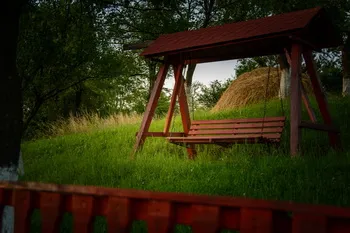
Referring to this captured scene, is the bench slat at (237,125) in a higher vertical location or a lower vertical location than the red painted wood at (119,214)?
higher

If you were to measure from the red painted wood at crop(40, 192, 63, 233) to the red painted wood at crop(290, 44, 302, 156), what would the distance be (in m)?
4.82

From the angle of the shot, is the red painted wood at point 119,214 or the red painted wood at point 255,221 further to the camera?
the red painted wood at point 119,214

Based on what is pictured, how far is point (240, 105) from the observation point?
1399 cm

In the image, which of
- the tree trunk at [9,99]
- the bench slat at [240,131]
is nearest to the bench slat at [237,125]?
the bench slat at [240,131]

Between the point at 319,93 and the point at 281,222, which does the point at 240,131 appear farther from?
the point at 281,222

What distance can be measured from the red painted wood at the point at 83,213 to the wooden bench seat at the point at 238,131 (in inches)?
185

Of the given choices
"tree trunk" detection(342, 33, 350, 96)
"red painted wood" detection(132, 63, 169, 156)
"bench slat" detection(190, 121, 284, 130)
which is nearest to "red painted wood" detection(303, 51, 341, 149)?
"bench slat" detection(190, 121, 284, 130)

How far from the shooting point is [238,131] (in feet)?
24.7

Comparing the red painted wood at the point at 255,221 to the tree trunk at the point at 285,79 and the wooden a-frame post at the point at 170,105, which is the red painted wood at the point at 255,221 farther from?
the tree trunk at the point at 285,79

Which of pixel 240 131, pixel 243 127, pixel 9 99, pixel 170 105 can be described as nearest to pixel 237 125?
pixel 243 127

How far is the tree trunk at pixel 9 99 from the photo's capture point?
3480 millimetres

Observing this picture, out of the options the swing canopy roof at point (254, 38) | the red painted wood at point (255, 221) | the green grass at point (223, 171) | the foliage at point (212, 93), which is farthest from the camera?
the foliage at point (212, 93)

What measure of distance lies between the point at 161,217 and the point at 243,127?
606cm

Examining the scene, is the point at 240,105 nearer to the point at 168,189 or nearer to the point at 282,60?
the point at 282,60
